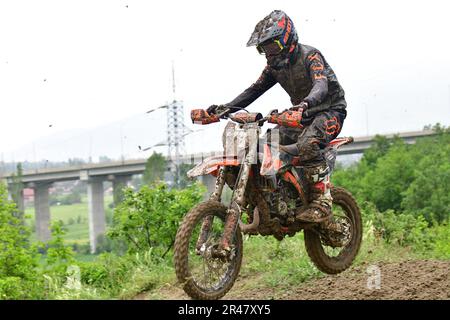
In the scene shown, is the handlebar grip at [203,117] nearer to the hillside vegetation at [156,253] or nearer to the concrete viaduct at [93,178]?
the hillside vegetation at [156,253]

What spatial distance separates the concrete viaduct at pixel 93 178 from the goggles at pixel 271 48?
5575cm

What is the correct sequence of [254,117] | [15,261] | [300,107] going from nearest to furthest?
[300,107]
[254,117]
[15,261]

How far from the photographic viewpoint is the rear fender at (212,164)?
249 inches

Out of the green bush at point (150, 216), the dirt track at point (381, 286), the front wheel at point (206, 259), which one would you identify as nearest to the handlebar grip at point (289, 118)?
the front wheel at point (206, 259)

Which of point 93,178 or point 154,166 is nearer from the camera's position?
point 93,178

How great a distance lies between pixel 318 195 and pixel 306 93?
1065mm

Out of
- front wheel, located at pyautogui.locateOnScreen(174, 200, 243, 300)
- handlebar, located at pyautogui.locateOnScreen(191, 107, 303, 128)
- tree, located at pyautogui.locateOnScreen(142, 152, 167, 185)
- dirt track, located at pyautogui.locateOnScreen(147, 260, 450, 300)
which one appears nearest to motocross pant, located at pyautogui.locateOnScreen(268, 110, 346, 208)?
handlebar, located at pyautogui.locateOnScreen(191, 107, 303, 128)

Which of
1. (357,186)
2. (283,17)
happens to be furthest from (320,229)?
(357,186)

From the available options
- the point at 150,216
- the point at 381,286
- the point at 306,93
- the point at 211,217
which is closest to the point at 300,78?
the point at 306,93

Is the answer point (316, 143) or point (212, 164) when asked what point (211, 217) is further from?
point (316, 143)

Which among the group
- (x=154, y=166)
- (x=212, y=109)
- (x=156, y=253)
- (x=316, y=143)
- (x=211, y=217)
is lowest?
(x=156, y=253)

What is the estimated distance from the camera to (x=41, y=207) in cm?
7069
